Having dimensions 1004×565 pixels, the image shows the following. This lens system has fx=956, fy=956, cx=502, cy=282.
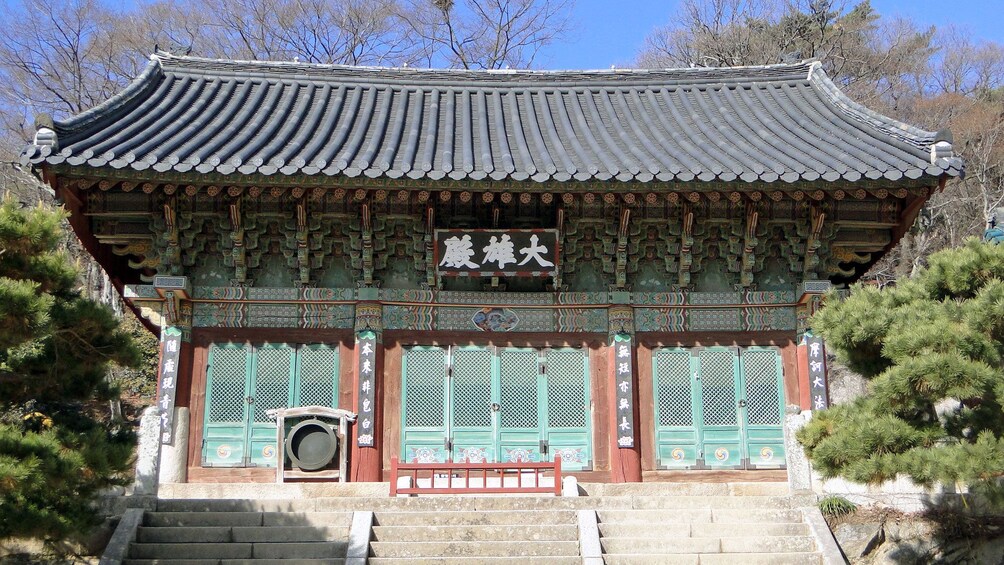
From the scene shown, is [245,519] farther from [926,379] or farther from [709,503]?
[926,379]

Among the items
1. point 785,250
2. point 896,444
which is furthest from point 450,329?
point 896,444

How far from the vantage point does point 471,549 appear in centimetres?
923

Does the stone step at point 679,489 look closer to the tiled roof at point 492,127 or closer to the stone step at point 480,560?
the stone step at point 480,560

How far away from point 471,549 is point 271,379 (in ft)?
16.5

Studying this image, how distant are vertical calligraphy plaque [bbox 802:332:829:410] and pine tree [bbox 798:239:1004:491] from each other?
4.09 metres

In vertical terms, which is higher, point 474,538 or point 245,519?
point 245,519

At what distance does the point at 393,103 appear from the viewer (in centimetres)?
1627

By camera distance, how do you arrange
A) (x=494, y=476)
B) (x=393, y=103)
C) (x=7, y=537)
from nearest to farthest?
(x=7, y=537), (x=494, y=476), (x=393, y=103)

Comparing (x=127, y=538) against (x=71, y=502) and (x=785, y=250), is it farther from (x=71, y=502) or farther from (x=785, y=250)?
(x=785, y=250)

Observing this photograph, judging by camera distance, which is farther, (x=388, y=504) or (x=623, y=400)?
(x=623, y=400)

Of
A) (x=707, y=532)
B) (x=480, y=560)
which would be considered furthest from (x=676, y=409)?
(x=480, y=560)

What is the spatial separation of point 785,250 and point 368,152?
602 cm

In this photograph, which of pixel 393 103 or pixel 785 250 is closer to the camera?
pixel 785 250

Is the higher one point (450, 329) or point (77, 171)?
point (77, 171)
